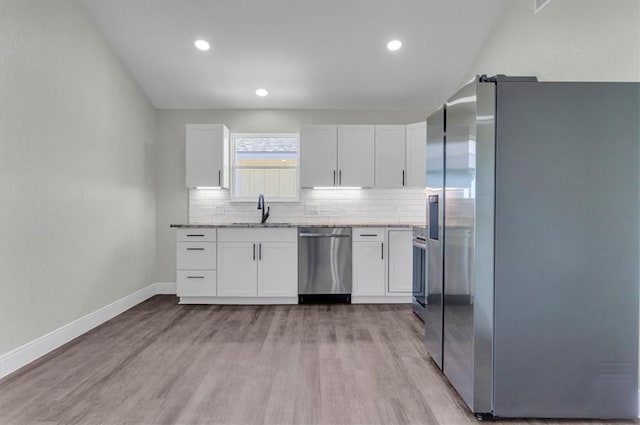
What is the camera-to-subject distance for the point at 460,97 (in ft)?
7.04

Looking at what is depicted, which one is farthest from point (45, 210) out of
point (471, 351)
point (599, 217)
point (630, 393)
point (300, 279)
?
point (630, 393)

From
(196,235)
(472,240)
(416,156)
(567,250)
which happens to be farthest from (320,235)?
(567,250)

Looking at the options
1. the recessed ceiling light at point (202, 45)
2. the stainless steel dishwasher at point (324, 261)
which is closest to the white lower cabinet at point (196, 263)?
the stainless steel dishwasher at point (324, 261)

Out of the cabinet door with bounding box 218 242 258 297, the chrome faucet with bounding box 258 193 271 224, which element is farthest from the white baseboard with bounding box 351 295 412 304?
the chrome faucet with bounding box 258 193 271 224

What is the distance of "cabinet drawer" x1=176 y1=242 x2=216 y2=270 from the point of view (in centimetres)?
425

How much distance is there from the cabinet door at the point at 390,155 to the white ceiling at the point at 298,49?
0.45 metres

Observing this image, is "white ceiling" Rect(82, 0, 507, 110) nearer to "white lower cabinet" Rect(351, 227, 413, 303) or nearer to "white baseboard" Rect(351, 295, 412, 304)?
"white lower cabinet" Rect(351, 227, 413, 303)

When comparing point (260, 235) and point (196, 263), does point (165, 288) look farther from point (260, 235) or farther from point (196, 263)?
point (260, 235)

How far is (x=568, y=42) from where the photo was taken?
2.65m

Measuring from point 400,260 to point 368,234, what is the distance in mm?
503

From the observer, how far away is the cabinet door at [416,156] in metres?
4.61

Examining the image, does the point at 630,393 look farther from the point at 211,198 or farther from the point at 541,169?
the point at 211,198

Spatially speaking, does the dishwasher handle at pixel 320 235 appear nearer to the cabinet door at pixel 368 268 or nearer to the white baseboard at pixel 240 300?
the cabinet door at pixel 368 268

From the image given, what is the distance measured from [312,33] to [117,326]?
139 inches
